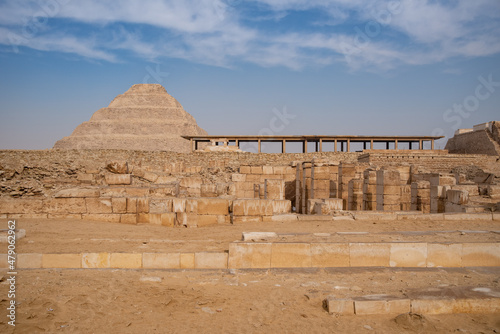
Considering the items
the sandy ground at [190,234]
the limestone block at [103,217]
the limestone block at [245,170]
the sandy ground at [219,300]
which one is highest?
the limestone block at [245,170]

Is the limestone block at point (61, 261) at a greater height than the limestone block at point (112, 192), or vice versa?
the limestone block at point (112, 192)

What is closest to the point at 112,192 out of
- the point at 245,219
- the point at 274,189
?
the point at 245,219

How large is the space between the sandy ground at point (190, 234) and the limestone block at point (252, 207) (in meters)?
0.43

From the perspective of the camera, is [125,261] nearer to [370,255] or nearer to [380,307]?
[380,307]

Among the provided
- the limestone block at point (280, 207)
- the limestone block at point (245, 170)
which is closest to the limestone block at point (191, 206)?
the limestone block at point (280, 207)

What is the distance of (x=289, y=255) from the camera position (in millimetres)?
5426

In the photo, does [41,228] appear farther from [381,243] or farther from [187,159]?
[187,159]

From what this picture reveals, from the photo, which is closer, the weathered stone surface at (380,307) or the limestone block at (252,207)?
the weathered stone surface at (380,307)

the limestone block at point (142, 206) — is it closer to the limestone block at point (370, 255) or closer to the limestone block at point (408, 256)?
the limestone block at point (370, 255)

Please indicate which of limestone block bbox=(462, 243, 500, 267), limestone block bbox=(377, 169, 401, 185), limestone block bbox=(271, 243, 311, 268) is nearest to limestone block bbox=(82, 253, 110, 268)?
limestone block bbox=(271, 243, 311, 268)

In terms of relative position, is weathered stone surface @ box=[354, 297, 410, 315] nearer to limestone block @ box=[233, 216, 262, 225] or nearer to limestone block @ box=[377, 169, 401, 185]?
limestone block @ box=[233, 216, 262, 225]

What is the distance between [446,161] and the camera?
34.7 metres

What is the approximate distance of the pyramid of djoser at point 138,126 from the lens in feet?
318

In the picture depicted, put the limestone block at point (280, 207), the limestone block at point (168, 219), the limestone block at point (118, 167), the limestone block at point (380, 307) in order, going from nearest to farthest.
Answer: the limestone block at point (380, 307), the limestone block at point (168, 219), the limestone block at point (280, 207), the limestone block at point (118, 167)
